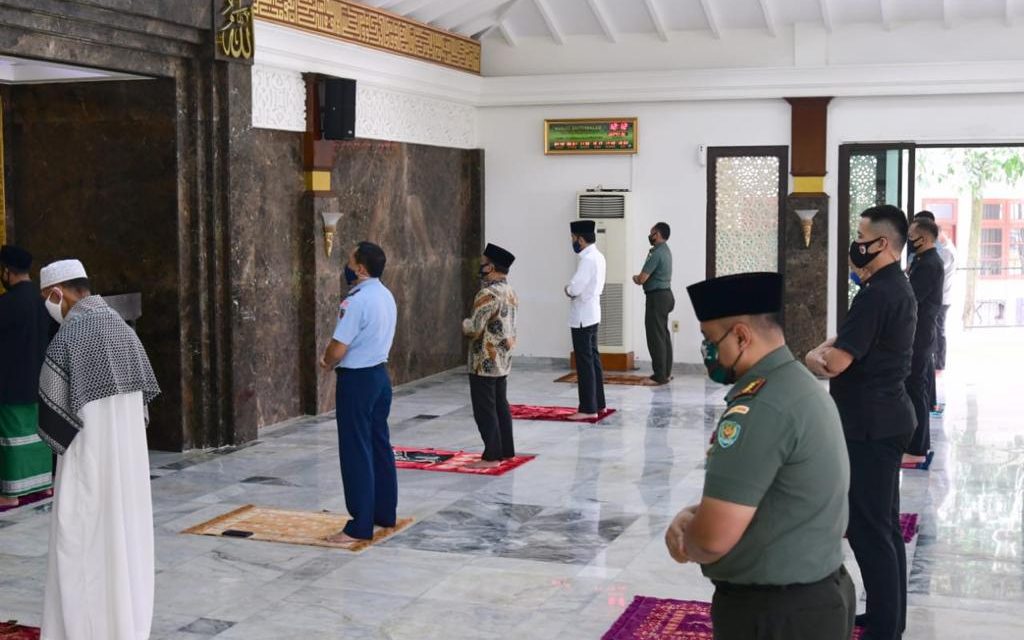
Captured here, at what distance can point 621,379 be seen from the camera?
11922mm

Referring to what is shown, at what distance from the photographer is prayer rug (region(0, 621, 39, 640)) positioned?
4820 mm

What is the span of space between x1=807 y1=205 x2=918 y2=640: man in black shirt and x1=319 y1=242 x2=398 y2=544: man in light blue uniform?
2191 millimetres

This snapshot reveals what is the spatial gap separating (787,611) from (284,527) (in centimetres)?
412

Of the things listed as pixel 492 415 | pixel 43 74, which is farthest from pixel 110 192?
pixel 492 415

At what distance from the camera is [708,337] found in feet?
9.54

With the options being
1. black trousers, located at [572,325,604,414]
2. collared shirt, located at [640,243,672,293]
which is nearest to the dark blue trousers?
black trousers, located at [572,325,604,414]

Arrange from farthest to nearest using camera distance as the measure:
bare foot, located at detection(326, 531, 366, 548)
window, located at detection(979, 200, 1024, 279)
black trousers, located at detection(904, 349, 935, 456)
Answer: window, located at detection(979, 200, 1024, 279)
black trousers, located at detection(904, 349, 935, 456)
bare foot, located at detection(326, 531, 366, 548)

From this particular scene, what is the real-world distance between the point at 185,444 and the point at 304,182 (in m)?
2.32

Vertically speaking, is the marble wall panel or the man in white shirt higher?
the marble wall panel

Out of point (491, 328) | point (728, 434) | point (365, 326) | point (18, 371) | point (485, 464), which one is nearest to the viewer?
point (728, 434)

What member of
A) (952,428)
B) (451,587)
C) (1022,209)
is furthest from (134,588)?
(1022,209)

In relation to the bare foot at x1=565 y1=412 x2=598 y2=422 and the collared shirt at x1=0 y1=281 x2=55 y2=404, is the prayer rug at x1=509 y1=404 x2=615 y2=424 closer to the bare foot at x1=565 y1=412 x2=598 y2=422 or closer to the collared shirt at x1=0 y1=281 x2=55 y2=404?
the bare foot at x1=565 y1=412 x2=598 y2=422

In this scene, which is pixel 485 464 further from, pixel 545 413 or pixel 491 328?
pixel 545 413

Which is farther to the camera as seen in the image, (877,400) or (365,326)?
(365,326)
